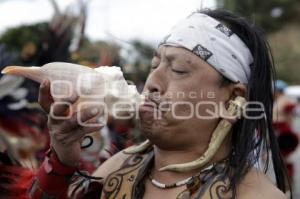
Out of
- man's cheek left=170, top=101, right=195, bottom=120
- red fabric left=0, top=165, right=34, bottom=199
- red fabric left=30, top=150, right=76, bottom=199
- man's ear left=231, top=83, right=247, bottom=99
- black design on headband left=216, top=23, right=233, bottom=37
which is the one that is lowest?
red fabric left=0, top=165, right=34, bottom=199

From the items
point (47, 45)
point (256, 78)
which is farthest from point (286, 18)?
point (256, 78)

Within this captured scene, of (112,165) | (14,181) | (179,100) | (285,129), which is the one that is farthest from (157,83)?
(285,129)

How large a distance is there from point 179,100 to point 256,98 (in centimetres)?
31

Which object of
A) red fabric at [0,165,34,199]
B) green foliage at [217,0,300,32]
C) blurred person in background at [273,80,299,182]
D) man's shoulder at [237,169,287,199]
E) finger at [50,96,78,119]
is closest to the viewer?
finger at [50,96,78,119]

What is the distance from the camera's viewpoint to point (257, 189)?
1684 millimetres

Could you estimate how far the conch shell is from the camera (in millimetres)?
1516

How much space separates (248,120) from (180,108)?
0.26 m

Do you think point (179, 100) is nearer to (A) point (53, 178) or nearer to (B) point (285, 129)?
(A) point (53, 178)

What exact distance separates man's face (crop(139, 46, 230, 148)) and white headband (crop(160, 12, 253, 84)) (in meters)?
0.03

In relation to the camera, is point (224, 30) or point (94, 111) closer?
point (94, 111)

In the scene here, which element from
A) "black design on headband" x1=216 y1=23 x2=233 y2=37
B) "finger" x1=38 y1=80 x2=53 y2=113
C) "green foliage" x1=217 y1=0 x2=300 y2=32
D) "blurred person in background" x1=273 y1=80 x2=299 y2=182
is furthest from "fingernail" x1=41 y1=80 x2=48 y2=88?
"green foliage" x1=217 y1=0 x2=300 y2=32

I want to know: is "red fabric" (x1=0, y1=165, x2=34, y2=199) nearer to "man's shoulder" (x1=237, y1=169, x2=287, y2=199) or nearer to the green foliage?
"man's shoulder" (x1=237, y1=169, x2=287, y2=199)

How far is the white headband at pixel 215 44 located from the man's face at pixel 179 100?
A: 27 mm

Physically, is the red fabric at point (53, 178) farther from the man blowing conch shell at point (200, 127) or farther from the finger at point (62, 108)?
the finger at point (62, 108)
